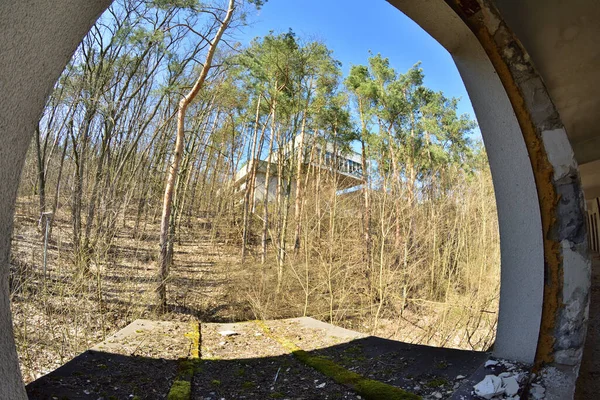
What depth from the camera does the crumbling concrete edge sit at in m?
1.80

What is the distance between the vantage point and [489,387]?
1961 mm

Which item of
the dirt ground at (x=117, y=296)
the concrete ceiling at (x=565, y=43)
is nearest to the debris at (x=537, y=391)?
the dirt ground at (x=117, y=296)

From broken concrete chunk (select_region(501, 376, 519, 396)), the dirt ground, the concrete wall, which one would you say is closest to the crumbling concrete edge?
broken concrete chunk (select_region(501, 376, 519, 396))

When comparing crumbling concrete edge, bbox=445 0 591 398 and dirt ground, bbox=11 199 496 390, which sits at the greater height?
crumbling concrete edge, bbox=445 0 591 398

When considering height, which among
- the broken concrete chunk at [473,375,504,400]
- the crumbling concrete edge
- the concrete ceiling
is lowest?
the broken concrete chunk at [473,375,504,400]

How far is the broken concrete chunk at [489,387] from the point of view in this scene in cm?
193

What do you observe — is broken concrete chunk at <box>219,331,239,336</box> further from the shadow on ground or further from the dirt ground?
the shadow on ground

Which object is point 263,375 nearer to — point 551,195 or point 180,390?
point 180,390

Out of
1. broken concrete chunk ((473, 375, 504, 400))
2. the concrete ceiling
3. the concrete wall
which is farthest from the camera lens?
the concrete ceiling

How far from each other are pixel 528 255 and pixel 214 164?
21.0 metres

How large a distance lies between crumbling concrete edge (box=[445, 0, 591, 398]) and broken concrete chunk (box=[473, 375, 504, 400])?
206 millimetres

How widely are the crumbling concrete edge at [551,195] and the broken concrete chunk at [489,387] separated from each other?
0.21 m

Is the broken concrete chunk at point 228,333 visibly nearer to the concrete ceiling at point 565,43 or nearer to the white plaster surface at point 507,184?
the white plaster surface at point 507,184

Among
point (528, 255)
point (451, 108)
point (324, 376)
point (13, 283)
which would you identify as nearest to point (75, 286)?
point (13, 283)
